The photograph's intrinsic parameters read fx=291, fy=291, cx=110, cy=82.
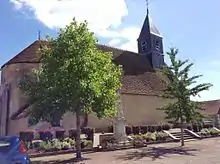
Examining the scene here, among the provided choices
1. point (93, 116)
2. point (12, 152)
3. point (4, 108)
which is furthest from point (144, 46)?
point (12, 152)

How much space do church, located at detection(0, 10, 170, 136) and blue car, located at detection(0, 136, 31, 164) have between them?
1642cm

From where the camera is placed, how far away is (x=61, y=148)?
59.5 feet

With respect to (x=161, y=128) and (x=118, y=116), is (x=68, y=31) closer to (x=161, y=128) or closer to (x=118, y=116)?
(x=118, y=116)

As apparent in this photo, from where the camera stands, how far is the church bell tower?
44.9 meters

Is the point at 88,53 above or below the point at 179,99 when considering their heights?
above

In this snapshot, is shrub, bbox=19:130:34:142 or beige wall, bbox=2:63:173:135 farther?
beige wall, bbox=2:63:173:135

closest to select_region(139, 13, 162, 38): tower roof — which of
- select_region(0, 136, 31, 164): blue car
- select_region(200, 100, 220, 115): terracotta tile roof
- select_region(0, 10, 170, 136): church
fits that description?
select_region(0, 10, 170, 136): church

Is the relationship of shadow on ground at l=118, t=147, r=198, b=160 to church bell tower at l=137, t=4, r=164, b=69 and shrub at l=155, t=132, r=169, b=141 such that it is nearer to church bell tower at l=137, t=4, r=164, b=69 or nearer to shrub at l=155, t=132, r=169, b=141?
shrub at l=155, t=132, r=169, b=141

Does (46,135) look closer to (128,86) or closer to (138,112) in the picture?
(128,86)

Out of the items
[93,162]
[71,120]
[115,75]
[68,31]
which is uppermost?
[68,31]

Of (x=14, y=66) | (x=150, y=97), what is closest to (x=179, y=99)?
(x=150, y=97)

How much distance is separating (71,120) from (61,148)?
10706mm

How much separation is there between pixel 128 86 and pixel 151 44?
1215 centimetres

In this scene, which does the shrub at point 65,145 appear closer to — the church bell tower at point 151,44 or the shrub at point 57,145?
the shrub at point 57,145
